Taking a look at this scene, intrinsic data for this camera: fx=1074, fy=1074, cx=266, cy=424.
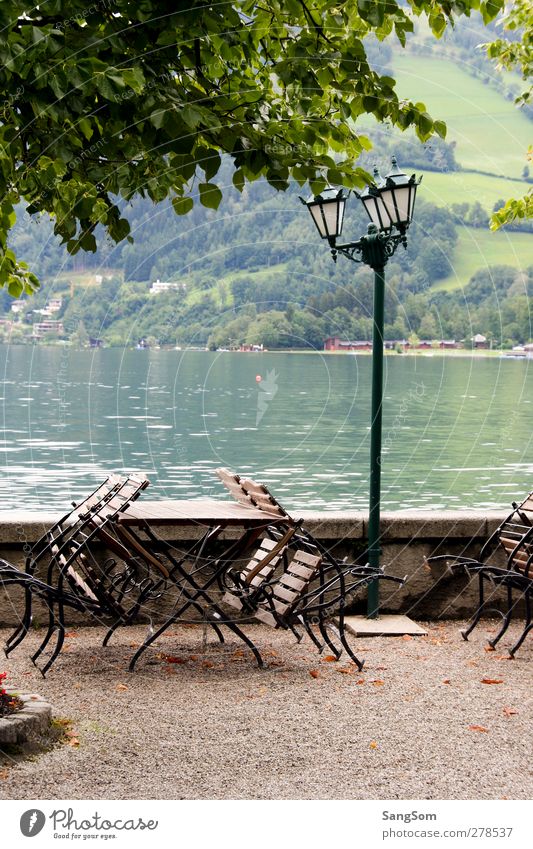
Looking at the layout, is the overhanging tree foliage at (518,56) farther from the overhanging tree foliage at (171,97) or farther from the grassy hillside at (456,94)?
the overhanging tree foliage at (171,97)

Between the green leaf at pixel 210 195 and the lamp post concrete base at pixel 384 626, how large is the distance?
3.34m

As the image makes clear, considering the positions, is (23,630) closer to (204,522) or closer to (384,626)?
(204,522)

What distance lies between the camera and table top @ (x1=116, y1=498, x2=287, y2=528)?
265 inches

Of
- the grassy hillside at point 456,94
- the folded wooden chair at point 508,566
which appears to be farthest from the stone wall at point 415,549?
the grassy hillside at point 456,94

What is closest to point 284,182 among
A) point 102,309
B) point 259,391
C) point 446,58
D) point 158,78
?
point 158,78

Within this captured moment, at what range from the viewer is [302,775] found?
4855 millimetres

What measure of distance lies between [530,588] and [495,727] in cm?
190

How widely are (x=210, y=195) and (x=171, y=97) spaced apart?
30.2 inches

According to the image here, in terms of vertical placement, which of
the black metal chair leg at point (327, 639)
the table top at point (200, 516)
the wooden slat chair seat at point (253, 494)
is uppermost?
the wooden slat chair seat at point (253, 494)

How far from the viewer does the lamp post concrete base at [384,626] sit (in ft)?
25.6

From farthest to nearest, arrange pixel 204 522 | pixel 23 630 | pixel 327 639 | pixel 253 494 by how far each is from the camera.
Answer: pixel 253 494, pixel 23 630, pixel 327 639, pixel 204 522

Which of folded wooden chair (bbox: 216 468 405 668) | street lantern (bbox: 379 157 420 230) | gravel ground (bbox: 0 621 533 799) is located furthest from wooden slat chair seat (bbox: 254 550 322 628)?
street lantern (bbox: 379 157 420 230)
